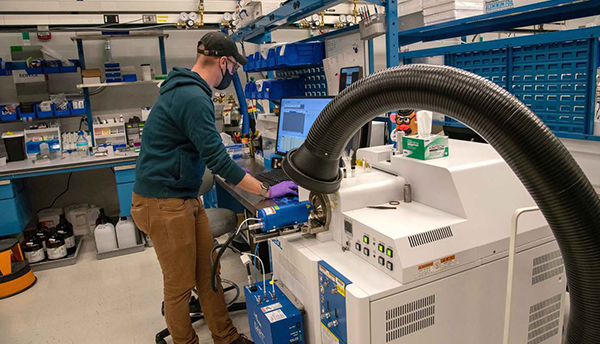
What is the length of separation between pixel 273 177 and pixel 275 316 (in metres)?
1.14

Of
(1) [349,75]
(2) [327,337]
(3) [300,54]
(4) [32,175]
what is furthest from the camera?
(4) [32,175]

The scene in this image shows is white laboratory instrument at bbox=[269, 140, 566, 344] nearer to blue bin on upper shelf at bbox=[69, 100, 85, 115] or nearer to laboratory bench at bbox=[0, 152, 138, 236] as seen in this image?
laboratory bench at bbox=[0, 152, 138, 236]

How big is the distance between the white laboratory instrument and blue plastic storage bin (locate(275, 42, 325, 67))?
4.97ft

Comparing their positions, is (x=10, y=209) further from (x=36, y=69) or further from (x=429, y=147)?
(x=429, y=147)

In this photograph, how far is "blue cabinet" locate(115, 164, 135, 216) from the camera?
146 inches

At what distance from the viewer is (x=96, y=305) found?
2898 mm

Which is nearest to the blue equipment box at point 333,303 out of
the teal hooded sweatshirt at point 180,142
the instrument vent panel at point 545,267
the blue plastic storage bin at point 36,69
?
the instrument vent panel at point 545,267

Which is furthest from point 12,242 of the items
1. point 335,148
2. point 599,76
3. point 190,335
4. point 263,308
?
point 599,76

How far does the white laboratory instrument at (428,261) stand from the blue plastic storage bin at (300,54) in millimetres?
1516

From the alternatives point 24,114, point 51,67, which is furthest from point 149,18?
point 24,114

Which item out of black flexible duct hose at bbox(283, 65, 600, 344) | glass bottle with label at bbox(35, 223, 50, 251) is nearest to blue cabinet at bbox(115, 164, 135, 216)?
glass bottle with label at bbox(35, 223, 50, 251)

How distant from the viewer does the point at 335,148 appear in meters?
1.08

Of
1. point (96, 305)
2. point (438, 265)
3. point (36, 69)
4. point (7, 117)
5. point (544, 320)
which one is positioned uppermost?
point (36, 69)

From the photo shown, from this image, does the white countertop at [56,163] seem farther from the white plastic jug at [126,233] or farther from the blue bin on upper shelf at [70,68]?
the blue bin on upper shelf at [70,68]
